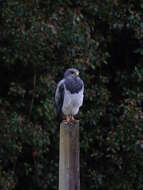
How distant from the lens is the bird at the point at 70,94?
18.5ft

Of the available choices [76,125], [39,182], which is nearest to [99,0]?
[39,182]

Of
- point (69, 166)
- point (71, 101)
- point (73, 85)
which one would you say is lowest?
point (69, 166)

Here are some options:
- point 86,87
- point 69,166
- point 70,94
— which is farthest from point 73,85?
point 69,166

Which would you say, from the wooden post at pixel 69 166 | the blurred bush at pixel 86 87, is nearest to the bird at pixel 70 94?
the blurred bush at pixel 86 87

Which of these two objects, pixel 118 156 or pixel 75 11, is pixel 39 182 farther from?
pixel 75 11

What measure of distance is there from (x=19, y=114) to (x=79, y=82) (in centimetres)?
162

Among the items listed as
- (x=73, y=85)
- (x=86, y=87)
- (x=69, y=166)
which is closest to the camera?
(x=69, y=166)

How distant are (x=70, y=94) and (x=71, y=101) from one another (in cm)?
7

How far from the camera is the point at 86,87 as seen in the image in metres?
7.32

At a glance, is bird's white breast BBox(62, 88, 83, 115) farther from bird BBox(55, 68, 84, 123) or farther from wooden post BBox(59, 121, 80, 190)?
wooden post BBox(59, 121, 80, 190)

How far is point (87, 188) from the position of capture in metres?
7.69

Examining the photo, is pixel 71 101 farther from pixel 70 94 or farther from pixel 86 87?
pixel 86 87

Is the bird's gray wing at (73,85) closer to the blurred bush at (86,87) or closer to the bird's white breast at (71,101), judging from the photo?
the bird's white breast at (71,101)

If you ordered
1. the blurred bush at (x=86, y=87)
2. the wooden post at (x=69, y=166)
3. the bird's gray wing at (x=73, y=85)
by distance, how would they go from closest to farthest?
the wooden post at (x=69, y=166) < the bird's gray wing at (x=73, y=85) < the blurred bush at (x=86, y=87)
